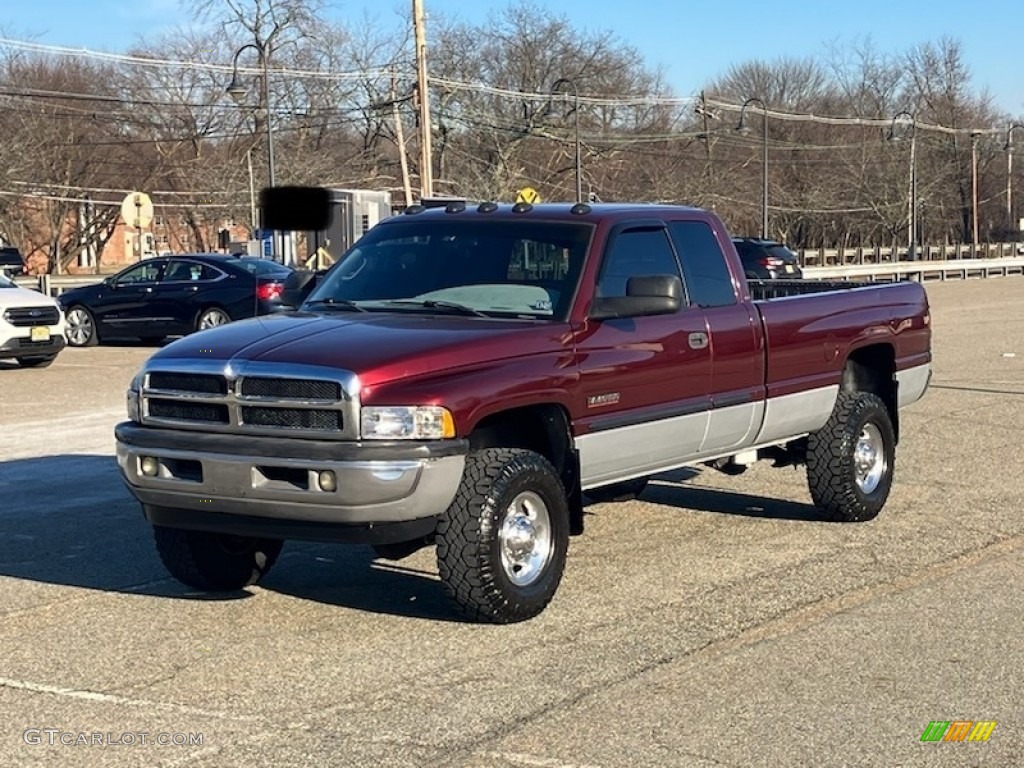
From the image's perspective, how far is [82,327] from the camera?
25.0 m

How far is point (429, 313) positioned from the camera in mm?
7262

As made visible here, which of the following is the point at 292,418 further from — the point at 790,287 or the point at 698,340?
the point at 790,287

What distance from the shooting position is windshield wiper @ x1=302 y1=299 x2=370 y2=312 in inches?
295

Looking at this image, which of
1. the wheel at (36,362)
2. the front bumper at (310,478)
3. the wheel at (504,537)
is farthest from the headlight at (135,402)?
the wheel at (36,362)

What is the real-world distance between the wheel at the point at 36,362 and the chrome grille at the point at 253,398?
49.5 ft

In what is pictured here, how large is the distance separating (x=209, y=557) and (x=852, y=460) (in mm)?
4014

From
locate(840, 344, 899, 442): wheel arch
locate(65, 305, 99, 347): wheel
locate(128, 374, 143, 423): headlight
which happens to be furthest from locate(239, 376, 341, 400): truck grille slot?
locate(65, 305, 99, 347): wheel

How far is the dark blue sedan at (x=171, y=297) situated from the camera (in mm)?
23625

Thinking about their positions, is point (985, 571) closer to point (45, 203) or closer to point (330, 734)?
point (330, 734)

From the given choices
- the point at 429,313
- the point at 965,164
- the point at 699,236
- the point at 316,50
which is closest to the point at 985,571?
the point at 699,236

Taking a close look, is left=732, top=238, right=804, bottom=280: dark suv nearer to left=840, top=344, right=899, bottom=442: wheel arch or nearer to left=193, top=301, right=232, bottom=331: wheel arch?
left=193, top=301, right=232, bottom=331: wheel arch

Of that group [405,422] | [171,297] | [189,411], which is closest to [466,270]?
[405,422]

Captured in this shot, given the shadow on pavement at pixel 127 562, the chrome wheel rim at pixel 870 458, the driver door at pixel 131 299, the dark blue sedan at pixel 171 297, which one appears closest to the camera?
the shadow on pavement at pixel 127 562

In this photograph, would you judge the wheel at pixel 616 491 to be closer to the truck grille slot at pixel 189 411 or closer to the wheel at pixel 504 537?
the wheel at pixel 504 537
